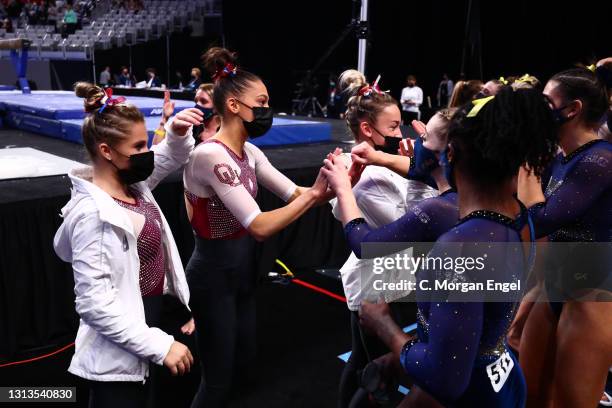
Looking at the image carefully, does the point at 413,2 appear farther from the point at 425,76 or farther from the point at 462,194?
the point at 462,194

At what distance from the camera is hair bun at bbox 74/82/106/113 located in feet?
5.78

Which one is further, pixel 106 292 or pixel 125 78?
pixel 125 78

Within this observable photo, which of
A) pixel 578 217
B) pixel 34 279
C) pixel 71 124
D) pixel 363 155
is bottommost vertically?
pixel 34 279

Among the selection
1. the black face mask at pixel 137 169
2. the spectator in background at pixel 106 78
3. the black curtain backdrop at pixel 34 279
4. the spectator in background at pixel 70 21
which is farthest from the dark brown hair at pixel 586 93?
the spectator in background at pixel 70 21

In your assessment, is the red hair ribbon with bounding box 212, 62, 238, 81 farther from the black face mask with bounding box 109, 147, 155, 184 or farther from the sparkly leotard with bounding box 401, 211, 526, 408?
the sparkly leotard with bounding box 401, 211, 526, 408

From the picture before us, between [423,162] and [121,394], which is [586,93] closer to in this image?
[423,162]

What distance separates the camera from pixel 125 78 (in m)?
16.1

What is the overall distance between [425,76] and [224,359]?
1274 centimetres

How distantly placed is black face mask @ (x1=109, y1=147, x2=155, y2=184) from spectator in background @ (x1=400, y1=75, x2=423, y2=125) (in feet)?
34.0

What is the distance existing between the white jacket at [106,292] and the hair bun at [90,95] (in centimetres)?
23

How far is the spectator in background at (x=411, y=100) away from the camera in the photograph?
1159 cm

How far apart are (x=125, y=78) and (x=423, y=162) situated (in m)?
15.8

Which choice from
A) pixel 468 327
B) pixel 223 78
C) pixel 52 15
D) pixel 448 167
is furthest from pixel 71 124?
pixel 52 15

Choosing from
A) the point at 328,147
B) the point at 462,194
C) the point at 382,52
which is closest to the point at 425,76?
the point at 382,52
